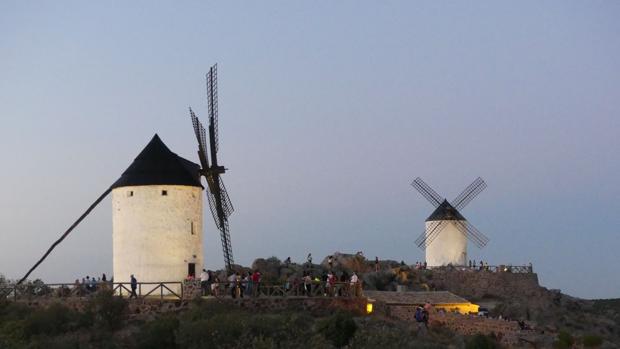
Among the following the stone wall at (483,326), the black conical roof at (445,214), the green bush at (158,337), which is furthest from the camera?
the black conical roof at (445,214)

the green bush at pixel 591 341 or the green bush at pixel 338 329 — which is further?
the green bush at pixel 591 341

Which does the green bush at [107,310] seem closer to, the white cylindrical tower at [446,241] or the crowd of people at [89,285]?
the crowd of people at [89,285]

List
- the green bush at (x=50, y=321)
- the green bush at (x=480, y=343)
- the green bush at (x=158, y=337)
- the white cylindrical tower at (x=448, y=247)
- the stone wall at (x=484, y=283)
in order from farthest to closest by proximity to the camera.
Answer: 1. the white cylindrical tower at (x=448, y=247)
2. the stone wall at (x=484, y=283)
3. the green bush at (x=50, y=321)
4. the green bush at (x=480, y=343)
5. the green bush at (x=158, y=337)

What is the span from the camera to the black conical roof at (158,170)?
40844 mm

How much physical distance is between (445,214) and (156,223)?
29.0 metres

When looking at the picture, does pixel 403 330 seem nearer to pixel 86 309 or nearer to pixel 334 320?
pixel 334 320

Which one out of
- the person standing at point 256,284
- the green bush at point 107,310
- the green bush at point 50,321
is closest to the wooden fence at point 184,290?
the person standing at point 256,284

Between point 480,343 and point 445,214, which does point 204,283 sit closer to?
point 480,343

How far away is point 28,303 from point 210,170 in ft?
29.3

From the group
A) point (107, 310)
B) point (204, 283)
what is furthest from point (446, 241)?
point (107, 310)

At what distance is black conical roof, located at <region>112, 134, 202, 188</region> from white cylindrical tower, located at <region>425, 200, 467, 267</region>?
26091 millimetres

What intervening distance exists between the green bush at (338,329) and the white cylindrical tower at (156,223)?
8.28 m

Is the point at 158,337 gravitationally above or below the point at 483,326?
above

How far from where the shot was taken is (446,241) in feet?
213
